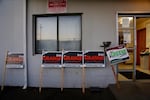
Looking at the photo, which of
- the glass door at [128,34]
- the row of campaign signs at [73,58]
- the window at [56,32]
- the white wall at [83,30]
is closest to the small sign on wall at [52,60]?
the row of campaign signs at [73,58]

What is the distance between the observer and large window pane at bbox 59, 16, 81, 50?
709 centimetres

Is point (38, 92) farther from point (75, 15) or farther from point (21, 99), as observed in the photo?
point (75, 15)

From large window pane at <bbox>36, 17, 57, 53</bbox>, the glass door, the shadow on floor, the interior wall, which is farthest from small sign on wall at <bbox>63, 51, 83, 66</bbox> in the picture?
the glass door

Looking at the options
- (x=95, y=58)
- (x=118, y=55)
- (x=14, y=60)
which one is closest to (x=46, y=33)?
(x=14, y=60)

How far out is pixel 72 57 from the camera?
6742 mm

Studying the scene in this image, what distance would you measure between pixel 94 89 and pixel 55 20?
2734mm

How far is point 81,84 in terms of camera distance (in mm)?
6848

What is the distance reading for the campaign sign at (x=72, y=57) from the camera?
22.0 ft

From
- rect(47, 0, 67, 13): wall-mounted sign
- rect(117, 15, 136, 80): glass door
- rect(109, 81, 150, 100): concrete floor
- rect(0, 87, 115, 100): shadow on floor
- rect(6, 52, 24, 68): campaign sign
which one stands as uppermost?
rect(47, 0, 67, 13): wall-mounted sign

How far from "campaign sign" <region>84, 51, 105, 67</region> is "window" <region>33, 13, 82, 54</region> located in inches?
21.0

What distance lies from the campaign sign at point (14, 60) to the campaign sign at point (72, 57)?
5.02ft

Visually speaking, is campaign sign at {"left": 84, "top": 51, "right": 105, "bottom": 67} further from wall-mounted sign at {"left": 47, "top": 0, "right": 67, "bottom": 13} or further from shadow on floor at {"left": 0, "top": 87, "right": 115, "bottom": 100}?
wall-mounted sign at {"left": 47, "top": 0, "right": 67, "bottom": 13}

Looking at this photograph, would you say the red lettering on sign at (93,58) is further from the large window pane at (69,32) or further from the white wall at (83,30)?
the large window pane at (69,32)

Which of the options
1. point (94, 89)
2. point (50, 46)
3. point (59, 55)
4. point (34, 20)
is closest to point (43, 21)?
point (34, 20)
